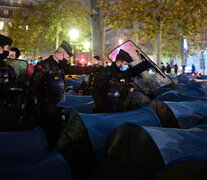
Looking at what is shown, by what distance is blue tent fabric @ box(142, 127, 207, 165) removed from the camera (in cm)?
259

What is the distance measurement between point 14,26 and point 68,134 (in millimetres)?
56649

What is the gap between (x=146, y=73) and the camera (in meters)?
6.84

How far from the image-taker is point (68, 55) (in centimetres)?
545

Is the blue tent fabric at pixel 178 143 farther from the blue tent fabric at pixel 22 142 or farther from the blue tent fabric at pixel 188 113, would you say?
the blue tent fabric at pixel 188 113

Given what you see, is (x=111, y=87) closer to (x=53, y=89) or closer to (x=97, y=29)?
(x=53, y=89)

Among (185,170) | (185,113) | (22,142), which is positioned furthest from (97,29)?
(185,170)

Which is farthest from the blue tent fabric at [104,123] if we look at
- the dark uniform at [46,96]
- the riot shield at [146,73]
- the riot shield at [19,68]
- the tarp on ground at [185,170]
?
the riot shield at [19,68]

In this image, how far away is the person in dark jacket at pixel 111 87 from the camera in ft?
17.5

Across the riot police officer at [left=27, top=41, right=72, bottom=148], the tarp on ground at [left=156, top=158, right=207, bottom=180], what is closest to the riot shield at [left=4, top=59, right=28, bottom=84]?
the riot police officer at [left=27, top=41, right=72, bottom=148]

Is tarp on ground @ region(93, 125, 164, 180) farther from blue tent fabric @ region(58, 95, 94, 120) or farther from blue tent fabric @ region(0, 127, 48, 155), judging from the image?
blue tent fabric @ region(58, 95, 94, 120)

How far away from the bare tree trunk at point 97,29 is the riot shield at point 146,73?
29.6ft

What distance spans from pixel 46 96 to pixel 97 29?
37.2 feet

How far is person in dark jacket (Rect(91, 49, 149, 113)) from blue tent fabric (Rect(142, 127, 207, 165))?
249 centimetres

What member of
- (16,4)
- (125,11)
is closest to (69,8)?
(125,11)
